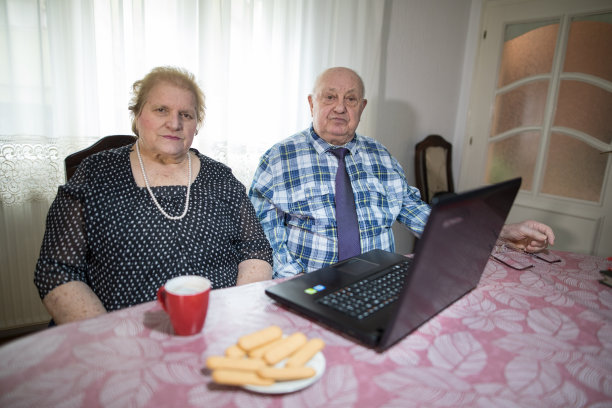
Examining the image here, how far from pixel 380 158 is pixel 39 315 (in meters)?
1.81

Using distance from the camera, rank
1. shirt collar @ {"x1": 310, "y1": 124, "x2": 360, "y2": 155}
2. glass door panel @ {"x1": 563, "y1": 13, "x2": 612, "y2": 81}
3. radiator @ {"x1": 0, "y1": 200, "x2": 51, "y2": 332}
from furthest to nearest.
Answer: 1. glass door panel @ {"x1": 563, "y1": 13, "x2": 612, "y2": 81}
2. radiator @ {"x1": 0, "y1": 200, "x2": 51, "y2": 332}
3. shirt collar @ {"x1": 310, "y1": 124, "x2": 360, "y2": 155}

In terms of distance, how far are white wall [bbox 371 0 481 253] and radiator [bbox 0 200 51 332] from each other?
2.19 m

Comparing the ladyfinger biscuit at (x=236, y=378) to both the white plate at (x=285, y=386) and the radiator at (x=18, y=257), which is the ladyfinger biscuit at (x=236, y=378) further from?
the radiator at (x=18, y=257)

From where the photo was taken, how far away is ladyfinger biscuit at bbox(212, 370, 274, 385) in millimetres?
475

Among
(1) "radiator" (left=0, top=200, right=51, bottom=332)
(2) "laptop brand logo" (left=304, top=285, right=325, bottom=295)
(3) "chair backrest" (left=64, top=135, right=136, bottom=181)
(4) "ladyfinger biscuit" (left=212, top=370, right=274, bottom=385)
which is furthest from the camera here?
(1) "radiator" (left=0, top=200, right=51, bottom=332)

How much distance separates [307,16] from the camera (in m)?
2.23

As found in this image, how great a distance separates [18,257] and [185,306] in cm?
160

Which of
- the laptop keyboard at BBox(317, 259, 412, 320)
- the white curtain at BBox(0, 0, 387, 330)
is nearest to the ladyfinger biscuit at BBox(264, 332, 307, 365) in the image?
the laptop keyboard at BBox(317, 259, 412, 320)

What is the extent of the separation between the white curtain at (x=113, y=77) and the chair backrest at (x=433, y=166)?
43.4 inches

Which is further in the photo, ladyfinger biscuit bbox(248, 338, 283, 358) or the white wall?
the white wall

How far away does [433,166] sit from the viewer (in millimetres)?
2980

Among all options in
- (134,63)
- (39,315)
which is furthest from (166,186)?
(39,315)

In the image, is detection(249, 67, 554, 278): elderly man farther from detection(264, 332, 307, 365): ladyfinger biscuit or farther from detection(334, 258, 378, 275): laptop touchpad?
detection(264, 332, 307, 365): ladyfinger biscuit

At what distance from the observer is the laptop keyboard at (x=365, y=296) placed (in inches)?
27.2
